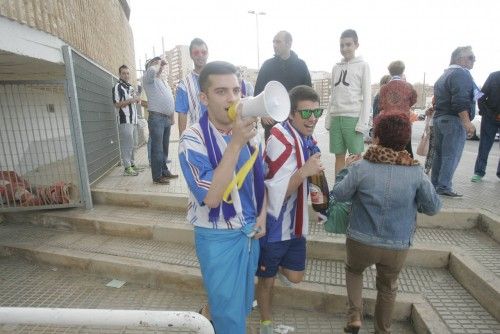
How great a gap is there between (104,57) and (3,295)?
5.69 m

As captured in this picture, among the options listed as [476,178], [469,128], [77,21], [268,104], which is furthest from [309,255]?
[77,21]

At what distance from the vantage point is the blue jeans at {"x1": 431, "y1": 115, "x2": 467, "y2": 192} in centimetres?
415

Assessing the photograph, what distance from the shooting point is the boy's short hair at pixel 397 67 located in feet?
15.5

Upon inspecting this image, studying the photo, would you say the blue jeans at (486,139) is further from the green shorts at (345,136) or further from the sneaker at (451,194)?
the green shorts at (345,136)

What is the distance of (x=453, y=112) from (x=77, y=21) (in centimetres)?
586

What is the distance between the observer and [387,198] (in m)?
2.20

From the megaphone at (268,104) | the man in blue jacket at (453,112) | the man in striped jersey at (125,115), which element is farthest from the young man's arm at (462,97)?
the man in striped jersey at (125,115)

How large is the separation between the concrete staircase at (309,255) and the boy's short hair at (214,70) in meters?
2.18

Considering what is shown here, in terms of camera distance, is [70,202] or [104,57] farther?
[104,57]

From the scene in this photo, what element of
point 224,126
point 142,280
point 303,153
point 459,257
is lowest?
point 142,280

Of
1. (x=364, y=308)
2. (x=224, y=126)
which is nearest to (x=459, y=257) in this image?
(x=364, y=308)

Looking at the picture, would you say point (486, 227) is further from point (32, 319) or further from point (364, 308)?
point (32, 319)

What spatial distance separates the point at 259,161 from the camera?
1989 mm

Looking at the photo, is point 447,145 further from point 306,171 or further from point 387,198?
point 306,171
